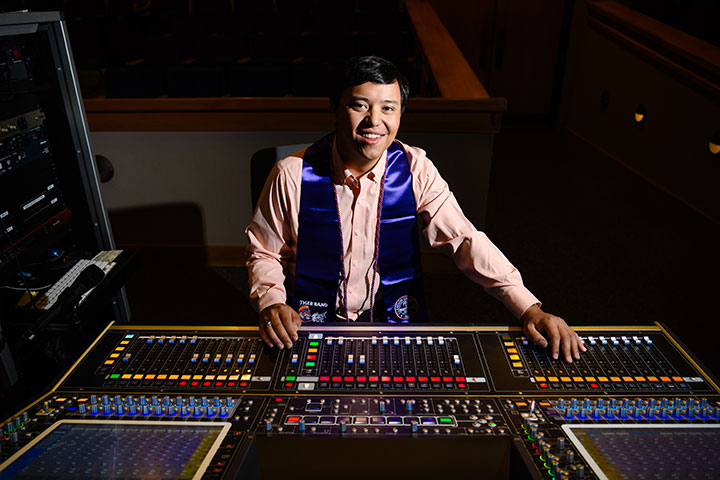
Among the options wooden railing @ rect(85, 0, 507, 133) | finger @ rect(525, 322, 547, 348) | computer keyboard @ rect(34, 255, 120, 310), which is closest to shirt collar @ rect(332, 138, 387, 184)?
finger @ rect(525, 322, 547, 348)

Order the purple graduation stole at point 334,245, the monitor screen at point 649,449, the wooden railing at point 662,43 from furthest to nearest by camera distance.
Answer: the wooden railing at point 662,43, the purple graduation stole at point 334,245, the monitor screen at point 649,449

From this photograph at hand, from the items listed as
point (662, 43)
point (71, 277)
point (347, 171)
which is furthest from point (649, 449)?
point (662, 43)

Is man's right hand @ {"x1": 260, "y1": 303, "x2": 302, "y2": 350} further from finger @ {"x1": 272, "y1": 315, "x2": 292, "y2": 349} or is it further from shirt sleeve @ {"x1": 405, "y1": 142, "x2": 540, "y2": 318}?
shirt sleeve @ {"x1": 405, "y1": 142, "x2": 540, "y2": 318}

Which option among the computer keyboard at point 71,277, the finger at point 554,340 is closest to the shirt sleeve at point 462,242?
the finger at point 554,340

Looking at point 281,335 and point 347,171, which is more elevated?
point 347,171

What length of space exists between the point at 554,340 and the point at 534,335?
0.05 meters

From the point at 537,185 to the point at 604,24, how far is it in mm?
1689

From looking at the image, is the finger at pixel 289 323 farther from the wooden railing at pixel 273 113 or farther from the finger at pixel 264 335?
the wooden railing at pixel 273 113

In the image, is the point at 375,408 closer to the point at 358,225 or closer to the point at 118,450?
the point at 118,450

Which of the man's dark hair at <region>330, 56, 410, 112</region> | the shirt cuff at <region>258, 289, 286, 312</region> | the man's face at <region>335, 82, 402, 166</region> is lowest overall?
the shirt cuff at <region>258, 289, 286, 312</region>

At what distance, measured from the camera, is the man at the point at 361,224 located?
1379 millimetres

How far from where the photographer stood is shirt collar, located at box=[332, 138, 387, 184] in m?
1.54

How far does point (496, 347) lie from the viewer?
117 centimetres

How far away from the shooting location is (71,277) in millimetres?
1675
